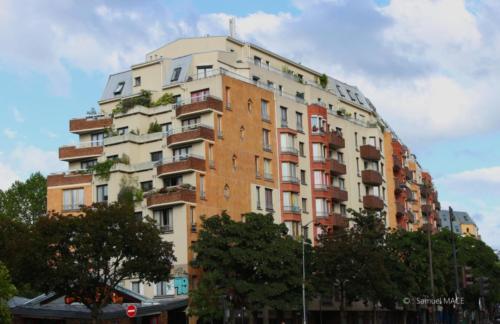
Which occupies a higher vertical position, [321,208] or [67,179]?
[67,179]

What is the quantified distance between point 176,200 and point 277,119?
61.3ft

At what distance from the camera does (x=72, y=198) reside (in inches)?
3393

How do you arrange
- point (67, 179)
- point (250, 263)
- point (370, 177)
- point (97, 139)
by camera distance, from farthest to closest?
1. point (370, 177)
2. point (97, 139)
3. point (67, 179)
4. point (250, 263)

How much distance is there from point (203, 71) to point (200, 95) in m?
5.14

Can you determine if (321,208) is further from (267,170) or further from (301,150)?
(267,170)

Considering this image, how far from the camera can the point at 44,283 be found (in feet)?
195

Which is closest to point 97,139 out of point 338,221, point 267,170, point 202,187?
point 202,187

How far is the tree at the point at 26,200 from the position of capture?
356 ft

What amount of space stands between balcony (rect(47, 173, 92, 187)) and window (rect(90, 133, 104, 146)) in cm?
420

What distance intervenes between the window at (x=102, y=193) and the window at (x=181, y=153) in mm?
7781

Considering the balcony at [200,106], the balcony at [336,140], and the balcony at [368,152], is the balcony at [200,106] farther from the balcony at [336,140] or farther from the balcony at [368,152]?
the balcony at [368,152]

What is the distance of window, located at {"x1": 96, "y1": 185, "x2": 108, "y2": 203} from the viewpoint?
8462cm

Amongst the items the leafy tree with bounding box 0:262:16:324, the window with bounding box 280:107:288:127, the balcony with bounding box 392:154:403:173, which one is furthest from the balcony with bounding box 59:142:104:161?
the balcony with bounding box 392:154:403:173

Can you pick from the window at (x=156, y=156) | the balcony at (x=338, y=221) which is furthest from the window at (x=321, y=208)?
the window at (x=156, y=156)
